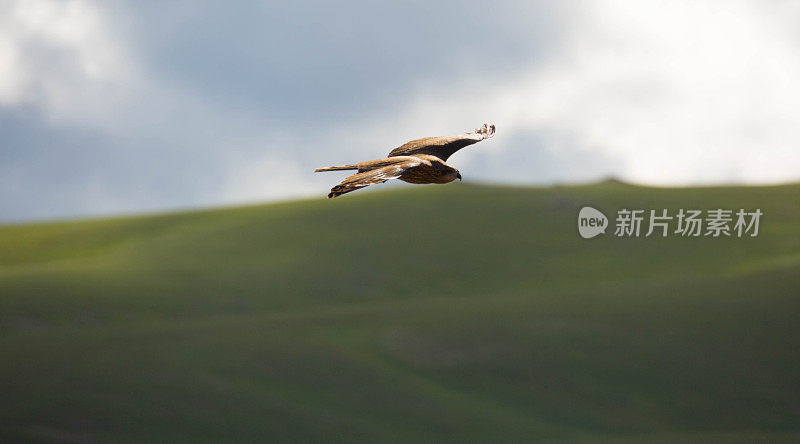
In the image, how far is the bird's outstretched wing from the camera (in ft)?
33.7

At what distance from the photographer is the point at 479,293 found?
2219 inches

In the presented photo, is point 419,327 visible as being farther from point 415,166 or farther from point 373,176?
point 373,176

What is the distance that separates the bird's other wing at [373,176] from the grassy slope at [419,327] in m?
30.8

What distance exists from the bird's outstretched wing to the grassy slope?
2864 cm

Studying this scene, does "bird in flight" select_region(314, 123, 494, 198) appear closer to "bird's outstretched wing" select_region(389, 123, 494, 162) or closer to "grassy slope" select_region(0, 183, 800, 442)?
"bird's outstretched wing" select_region(389, 123, 494, 162)

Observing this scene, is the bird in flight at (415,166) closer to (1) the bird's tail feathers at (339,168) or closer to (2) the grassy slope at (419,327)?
(1) the bird's tail feathers at (339,168)

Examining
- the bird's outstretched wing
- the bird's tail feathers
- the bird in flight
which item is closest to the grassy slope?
the bird's outstretched wing

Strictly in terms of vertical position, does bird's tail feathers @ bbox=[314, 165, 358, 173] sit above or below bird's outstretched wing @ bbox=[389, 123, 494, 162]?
below

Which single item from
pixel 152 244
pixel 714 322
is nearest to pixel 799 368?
pixel 714 322

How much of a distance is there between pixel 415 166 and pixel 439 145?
2.32 meters

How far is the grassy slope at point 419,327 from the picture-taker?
4016 cm

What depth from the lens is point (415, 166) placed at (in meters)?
8.32

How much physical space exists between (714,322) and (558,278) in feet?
40.1

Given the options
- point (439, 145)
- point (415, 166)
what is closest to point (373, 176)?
point (415, 166)
